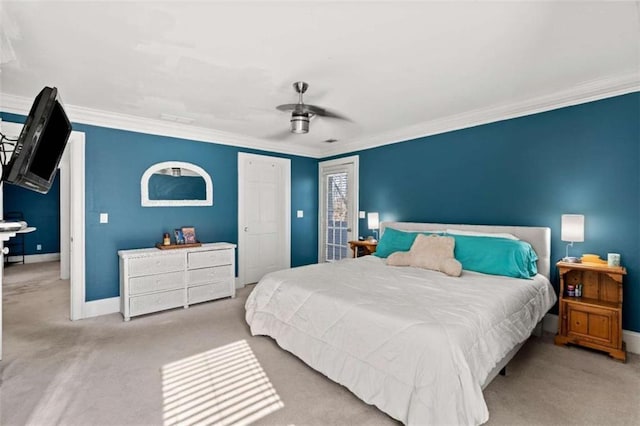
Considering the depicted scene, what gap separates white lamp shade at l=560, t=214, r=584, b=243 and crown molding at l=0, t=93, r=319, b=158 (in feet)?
13.1

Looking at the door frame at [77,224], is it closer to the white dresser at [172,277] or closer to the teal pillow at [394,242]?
the white dresser at [172,277]

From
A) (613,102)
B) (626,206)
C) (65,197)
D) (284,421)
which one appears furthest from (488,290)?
(65,197)

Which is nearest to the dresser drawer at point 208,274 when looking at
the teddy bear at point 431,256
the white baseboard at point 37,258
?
the teddy bear at point 431,256

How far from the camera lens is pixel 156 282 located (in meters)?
3.70

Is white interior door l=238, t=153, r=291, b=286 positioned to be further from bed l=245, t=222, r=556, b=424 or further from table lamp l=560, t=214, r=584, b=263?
table lamp l=560, t=214, r=584, b=263

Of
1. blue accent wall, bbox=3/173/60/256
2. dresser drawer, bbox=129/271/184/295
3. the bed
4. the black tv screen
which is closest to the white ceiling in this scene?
the black tv screen

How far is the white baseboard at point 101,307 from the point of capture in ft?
11.9

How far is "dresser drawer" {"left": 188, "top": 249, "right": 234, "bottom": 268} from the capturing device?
396 centimetres

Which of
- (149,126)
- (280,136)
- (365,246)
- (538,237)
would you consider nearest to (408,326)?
(538,237)

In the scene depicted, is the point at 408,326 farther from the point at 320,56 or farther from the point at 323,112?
the point at 323,112

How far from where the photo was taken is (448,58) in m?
2.35

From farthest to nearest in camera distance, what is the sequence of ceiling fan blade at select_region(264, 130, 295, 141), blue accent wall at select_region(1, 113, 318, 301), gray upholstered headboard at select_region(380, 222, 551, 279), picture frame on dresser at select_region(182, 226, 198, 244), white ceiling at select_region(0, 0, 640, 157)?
1. ceiling fan blade at select_region(264, 130, 295, 141)
2. picture frame on dresser at select_region(182, 226, 198, 244)
3. blue accent wall at select_region(1, 113, 318, 301)
4. gray upholstered headboard at select_region(380, 222, 551, 279)
5. white ceiling at select_region(0, 0, 640, 157)

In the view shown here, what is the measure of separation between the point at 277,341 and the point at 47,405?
1.60 metres

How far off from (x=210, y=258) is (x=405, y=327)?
3028 mm
